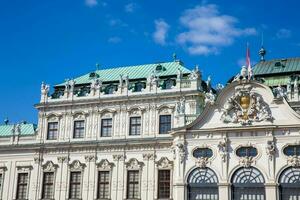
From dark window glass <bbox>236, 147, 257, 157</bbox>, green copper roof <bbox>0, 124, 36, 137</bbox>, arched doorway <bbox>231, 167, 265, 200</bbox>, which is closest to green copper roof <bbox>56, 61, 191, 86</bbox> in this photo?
green copper roof <bbox>0, 124, 36, 137</bbox>

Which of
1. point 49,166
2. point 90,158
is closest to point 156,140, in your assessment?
point 90,158

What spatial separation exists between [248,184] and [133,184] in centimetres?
1182

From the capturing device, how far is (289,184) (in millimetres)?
42719

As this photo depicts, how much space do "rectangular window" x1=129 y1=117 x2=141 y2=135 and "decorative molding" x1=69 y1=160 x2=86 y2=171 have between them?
5.83 metres

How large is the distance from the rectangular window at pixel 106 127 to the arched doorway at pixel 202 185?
11241 millimetres

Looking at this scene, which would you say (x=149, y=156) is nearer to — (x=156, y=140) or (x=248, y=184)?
(x=156, y=140)

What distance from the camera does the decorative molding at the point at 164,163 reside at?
49469 mm

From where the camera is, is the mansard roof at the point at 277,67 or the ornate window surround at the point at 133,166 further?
the mansard roof at the point at 277,67

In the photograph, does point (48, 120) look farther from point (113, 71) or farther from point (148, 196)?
point (148, 196)

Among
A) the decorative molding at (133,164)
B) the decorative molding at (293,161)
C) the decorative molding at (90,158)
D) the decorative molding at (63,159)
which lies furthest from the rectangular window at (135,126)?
the decorative molding at (293,161)

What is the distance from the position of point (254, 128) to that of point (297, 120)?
11.4ft

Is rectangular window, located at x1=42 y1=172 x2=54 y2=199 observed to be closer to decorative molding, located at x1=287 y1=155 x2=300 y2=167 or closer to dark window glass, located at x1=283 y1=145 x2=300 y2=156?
dark window glass, located at x1=283 y1=145 x2=300 y2=156

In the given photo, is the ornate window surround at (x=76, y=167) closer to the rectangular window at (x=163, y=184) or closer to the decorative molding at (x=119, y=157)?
the decorative molding at (x=119, y=157)

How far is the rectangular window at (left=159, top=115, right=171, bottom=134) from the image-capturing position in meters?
51.0
